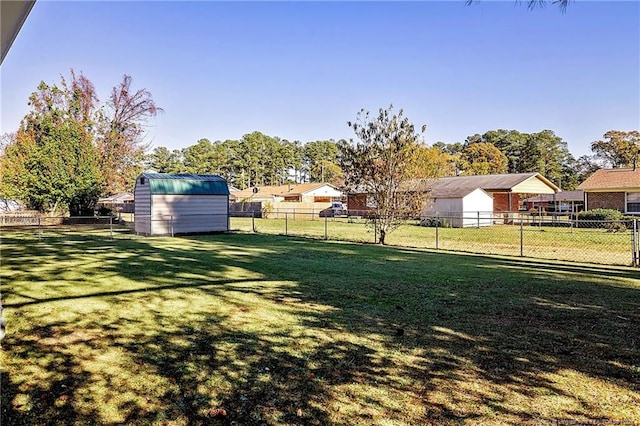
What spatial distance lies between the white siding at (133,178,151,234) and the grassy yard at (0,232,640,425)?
10372 millimetres

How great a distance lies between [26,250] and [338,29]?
10.7 metres

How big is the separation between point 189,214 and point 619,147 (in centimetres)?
5854

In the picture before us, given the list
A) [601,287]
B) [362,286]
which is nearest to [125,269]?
[362,286]

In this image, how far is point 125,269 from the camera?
856 cm

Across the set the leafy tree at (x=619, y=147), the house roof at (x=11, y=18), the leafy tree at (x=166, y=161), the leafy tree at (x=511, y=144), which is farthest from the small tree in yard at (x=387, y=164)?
the leafy tree at (x=166, y=161)

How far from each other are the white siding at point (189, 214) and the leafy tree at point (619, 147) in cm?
5332

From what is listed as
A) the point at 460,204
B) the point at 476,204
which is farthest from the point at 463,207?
the point at 476,204

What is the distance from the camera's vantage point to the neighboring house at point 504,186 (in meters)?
31.7

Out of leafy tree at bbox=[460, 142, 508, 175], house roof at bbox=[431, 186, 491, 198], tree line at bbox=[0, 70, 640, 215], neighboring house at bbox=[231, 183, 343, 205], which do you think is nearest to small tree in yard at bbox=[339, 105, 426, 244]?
tree line at bbox=[0, 70, 640, 215]

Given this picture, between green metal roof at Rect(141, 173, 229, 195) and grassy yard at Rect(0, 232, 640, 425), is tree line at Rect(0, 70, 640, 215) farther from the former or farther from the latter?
grassy yard at Rect(0, 232, 640, 425)

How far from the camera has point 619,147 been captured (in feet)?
184

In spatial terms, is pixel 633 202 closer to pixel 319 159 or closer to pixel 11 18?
pixel 11 18

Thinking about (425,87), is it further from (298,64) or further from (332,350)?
(332,350)

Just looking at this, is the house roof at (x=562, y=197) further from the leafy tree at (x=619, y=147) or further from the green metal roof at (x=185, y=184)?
the green metal roof at (x=185, y=184)
